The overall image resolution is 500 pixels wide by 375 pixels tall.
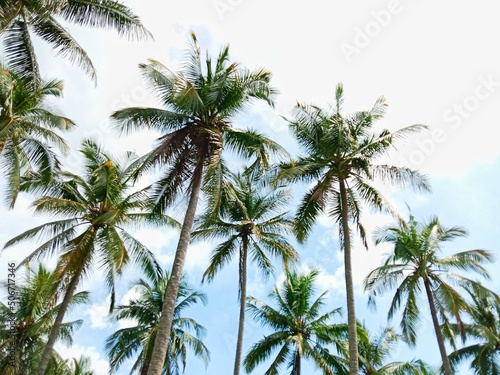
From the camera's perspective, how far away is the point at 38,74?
1362 cm

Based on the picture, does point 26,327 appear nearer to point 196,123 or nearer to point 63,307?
point 63,307

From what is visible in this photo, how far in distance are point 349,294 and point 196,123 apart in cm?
733

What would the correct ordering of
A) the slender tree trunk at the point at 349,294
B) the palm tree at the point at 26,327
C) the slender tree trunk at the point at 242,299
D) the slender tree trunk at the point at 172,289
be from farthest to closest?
the palm tree at the point at 26,327 → the slender tree trunk at the point at 242,299 → the slender tree trunk at the point at 349,294 → the slender tree trunk at the point at 172,289

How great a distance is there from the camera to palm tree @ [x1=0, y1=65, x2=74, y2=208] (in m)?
13.6

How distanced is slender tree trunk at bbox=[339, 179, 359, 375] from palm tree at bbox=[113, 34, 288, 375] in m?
3.11

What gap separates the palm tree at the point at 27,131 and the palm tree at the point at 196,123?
2.86 m

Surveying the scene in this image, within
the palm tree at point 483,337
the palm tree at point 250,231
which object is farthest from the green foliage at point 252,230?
the palm tree at point 483,337

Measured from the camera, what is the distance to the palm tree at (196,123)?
44.0 feet

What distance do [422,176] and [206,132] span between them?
7970 mm

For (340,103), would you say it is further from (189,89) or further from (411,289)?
(411,289)

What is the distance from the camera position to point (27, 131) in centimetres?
1568

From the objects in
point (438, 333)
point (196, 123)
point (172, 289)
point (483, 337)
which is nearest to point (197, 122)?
point (196, 123)

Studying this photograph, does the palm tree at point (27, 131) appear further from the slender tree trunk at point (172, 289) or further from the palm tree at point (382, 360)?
the palm tree at point (382, 360)
